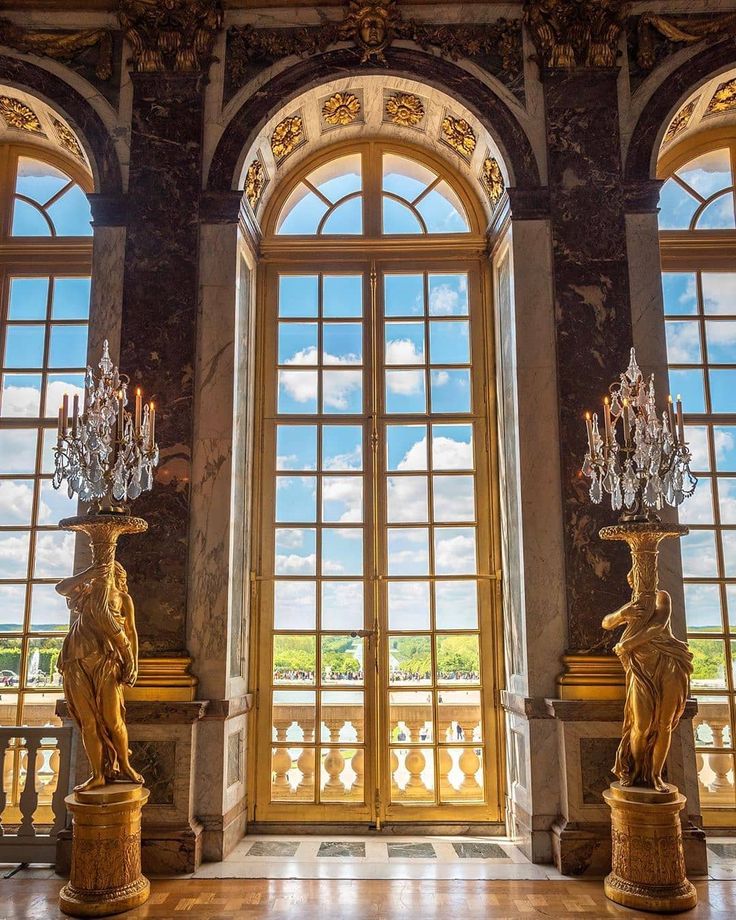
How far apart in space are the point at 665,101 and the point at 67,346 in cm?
446

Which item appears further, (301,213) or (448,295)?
(301,213)

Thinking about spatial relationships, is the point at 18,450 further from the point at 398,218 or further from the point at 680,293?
the point at 680,293

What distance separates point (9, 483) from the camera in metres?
5.97

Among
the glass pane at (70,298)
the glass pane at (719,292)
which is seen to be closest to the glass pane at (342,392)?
the glass pane at (70,298)

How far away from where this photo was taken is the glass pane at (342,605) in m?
5.74

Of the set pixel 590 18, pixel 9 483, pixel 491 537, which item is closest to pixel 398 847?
pixel 491 537

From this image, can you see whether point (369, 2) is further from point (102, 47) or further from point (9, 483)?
point (9, 483)

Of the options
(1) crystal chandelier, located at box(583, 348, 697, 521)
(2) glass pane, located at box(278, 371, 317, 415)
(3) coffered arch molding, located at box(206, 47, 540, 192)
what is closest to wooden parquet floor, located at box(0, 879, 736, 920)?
(1) crystal chandelier, located at box(583, 348, 697, 521)

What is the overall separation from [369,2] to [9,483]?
4.13 metres

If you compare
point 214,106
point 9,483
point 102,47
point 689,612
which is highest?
point 102,47

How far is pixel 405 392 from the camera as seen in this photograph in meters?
6.06

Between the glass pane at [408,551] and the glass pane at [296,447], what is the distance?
77 centimetres

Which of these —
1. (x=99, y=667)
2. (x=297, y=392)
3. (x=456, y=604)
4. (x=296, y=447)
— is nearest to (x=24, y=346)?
(x=297, y=392)

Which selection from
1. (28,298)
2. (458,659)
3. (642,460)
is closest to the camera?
(642,460)
